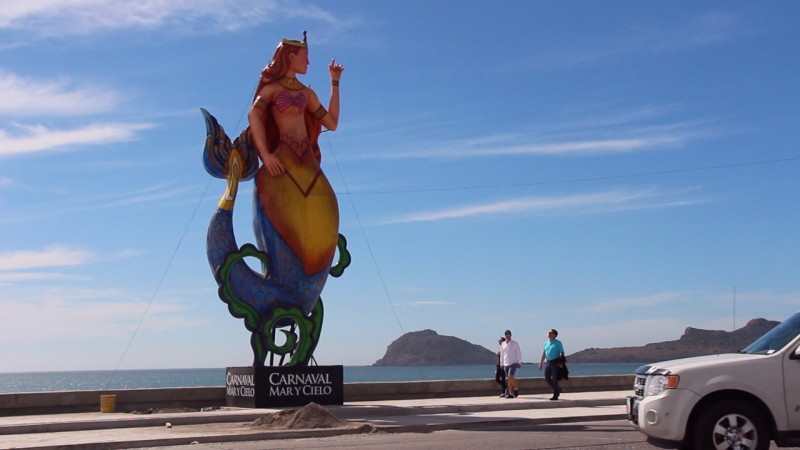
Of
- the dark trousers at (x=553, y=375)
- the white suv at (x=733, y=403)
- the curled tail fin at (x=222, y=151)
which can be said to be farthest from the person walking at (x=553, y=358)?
the white suv at (x=733, y=403)

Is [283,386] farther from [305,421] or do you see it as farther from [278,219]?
[305,421]

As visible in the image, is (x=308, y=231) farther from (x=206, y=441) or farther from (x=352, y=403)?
(x=206, y=441)

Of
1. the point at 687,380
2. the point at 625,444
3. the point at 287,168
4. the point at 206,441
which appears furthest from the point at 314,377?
the point at 687,380

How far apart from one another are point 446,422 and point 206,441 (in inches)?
175

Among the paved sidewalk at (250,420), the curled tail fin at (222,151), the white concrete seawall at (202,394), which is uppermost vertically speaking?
the curled tail fin at (222,151)

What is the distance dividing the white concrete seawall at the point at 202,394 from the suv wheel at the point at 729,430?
14.4 metres

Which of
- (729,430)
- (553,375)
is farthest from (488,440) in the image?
(553,375)

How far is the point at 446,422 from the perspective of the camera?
60.1ft

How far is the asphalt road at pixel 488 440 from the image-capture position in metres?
14.4

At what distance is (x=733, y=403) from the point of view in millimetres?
11211

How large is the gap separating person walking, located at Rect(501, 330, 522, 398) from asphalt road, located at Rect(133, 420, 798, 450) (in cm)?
717

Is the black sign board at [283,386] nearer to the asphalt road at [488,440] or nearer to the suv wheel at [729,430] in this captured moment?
the asphalt road at [488,440]

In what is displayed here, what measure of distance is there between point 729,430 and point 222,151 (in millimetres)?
15161

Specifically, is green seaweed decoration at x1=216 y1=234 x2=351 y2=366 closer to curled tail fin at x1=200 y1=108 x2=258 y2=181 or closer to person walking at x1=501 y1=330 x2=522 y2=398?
curled tail fin at x1=200 y1=108 x2=258 y2=181
